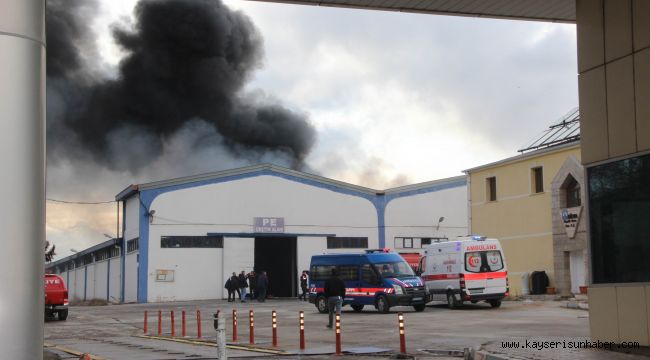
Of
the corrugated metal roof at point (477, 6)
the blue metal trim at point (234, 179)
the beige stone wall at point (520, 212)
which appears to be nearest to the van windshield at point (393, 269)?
the beige stone wall at point (520, 212)

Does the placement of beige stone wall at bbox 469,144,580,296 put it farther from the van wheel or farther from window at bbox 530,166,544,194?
the van wheel

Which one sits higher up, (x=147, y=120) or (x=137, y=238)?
(x=147, y=120)

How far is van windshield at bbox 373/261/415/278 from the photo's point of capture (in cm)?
3064

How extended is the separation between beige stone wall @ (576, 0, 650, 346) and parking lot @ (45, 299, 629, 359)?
0.81 meters

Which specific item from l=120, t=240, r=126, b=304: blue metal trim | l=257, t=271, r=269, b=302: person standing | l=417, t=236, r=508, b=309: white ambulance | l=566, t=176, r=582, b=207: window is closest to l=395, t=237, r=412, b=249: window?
l=257, t=271, r=269, b=302: person standing

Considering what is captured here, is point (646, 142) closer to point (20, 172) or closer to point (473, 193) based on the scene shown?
point (20, 172)

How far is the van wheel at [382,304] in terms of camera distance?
30.1 metres

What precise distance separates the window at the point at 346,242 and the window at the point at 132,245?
12.2 metres

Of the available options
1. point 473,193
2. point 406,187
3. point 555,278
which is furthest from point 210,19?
point 555,278

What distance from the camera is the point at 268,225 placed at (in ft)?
174

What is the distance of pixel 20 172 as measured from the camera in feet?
29.4

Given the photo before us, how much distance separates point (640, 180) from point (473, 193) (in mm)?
33405

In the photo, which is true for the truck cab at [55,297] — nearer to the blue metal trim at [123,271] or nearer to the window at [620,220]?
the blue metal trim at [123,271]

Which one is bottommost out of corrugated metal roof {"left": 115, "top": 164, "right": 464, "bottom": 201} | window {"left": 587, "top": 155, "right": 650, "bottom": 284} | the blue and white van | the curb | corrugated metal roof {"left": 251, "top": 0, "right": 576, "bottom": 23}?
the curb
